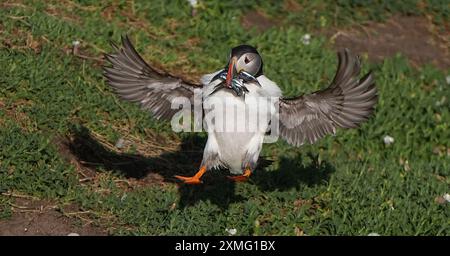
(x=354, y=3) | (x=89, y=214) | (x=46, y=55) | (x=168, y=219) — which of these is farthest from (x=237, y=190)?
(x=354, y=3)

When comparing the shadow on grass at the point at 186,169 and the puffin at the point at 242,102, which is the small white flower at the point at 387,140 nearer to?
the shadow on grass at the point at 186,169

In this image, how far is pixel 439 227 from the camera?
700 cm

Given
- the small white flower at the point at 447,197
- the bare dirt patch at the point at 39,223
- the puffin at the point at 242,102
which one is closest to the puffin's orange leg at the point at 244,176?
the puffin at the point at 242,102

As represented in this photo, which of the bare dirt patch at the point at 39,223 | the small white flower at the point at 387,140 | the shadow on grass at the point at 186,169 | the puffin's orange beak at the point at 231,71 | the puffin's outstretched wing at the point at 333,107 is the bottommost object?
the bare dirt patch at the point at 39,223

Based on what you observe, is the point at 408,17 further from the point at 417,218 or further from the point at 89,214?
the point at 89,214

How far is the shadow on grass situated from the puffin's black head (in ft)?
→ 3.79

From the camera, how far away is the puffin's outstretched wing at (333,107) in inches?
246

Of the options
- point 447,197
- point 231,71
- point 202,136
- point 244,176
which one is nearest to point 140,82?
point 231,71

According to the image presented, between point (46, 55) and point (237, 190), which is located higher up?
point (46, 55)

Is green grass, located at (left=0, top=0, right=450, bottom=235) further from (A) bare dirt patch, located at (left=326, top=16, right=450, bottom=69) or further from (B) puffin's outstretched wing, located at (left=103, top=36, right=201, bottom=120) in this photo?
(B) puffin's outstretched wing, located at (left=103, top=36, right=201, bottom=120)

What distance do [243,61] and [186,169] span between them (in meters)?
1.58
